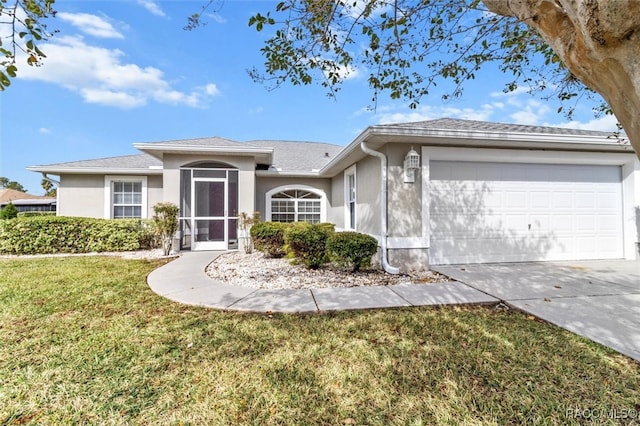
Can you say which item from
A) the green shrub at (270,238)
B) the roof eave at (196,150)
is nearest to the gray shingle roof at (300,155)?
the roof eave at (196,150)

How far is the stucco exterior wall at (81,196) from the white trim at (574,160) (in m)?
12.1

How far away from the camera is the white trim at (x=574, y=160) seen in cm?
651

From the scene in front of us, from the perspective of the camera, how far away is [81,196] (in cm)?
1098

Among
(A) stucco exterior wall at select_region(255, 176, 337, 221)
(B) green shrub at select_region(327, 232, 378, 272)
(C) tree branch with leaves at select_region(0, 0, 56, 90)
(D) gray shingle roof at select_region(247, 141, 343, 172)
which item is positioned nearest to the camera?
(C) tree branch with leaves at select_region(0, 0, 56, 90)

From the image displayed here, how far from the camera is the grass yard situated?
A: 1.98 m

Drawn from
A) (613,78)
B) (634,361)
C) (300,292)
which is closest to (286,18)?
(613,78)

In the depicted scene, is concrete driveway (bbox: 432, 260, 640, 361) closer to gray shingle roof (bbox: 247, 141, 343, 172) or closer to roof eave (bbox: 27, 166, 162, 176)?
gray shingle roof (bbox: 247, 141, 343, 172)

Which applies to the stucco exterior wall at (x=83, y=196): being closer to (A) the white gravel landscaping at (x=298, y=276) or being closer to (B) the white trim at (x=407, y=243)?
(A) the white gravel landscaping at (x=298, y=276)

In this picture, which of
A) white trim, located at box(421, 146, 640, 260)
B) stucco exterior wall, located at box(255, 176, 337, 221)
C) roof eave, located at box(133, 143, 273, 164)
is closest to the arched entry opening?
roof eave, located at box(133, 143, 273, 164)

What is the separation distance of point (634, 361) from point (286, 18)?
579 cm

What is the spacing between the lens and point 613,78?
1.64m

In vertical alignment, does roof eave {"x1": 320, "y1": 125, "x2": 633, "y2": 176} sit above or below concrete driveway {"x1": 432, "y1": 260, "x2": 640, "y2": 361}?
above

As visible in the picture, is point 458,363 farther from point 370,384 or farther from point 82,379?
point 82,379

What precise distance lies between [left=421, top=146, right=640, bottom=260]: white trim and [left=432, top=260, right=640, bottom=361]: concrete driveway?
905mm
